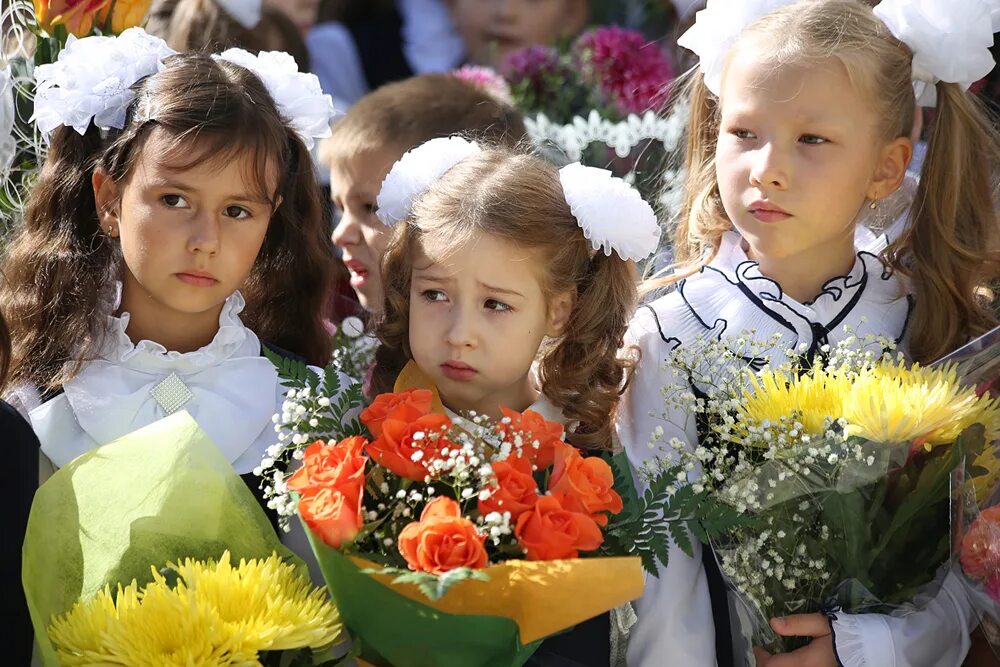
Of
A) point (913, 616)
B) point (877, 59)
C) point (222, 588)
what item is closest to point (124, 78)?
point (222, 588)

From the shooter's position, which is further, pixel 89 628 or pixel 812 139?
pixel 812 139

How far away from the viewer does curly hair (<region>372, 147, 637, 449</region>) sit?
99.1 inches

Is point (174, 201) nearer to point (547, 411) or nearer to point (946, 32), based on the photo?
point (547, 411)

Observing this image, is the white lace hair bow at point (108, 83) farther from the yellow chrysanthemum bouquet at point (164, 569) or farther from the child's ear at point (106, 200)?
the yellow chrysanthemum bouquet at point (164, 569)

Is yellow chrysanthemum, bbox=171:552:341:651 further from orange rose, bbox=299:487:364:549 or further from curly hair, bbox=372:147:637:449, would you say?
curly hair, bbox=372:147:637:449

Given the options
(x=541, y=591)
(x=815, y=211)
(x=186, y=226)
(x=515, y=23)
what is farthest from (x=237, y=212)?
(x=515, y=23)

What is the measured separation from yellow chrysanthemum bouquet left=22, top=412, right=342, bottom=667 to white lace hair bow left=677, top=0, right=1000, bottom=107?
1.50 meters

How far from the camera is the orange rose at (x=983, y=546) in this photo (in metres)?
2.15

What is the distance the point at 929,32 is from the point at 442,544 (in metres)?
1.65

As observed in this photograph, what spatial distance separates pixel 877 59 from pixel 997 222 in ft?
1.79

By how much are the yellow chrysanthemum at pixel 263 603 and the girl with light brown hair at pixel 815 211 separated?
769 millimetres

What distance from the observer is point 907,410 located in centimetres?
212

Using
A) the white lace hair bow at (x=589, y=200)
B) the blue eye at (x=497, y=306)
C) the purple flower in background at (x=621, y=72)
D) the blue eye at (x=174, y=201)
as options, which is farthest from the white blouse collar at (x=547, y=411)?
the purple flower in background at (x=621, y=72)

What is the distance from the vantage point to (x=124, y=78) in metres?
2.63
